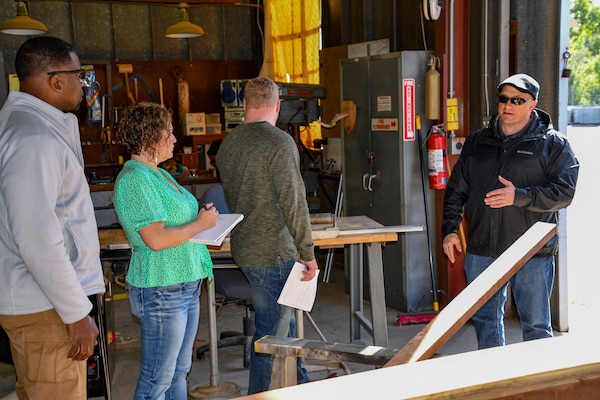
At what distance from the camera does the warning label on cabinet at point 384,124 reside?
16.9 feet

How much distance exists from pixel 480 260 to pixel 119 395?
7.21 ft

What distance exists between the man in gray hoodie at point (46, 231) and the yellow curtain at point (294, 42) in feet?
18.5

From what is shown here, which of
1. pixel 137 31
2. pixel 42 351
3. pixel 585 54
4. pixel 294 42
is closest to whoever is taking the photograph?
pixel 42 351

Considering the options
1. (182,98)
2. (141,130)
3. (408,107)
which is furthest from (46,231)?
(182,98)

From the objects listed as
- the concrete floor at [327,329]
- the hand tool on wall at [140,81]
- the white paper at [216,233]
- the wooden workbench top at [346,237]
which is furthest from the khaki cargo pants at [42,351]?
the hand tool on wall at [140,81]

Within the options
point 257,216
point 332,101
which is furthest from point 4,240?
point 332,101

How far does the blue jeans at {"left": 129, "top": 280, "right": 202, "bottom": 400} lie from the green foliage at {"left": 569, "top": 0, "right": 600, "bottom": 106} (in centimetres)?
2669

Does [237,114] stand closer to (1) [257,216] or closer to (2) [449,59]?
(2) [449,59]

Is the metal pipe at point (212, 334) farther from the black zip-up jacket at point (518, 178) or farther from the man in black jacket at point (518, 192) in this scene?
the black zip-up jacket at point (518, 178)

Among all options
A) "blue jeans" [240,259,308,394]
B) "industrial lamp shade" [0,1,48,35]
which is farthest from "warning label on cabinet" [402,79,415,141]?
"industrial lamp shade" [0,1,48,35]

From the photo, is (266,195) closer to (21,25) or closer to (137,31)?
(21,25)

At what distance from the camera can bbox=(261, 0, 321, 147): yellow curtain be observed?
821 cm

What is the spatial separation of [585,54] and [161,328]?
1154 inches

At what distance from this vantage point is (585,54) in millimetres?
28266
